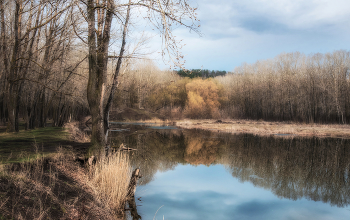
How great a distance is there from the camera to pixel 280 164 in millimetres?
13445

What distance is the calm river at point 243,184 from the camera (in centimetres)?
748

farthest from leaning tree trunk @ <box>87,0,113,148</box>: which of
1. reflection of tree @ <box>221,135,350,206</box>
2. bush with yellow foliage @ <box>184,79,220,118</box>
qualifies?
bush with yellow foliage @ <box>184,79,220,118</box>

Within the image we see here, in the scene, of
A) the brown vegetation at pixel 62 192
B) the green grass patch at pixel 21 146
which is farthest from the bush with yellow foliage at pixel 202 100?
the brown vegetation at pixel 62 192

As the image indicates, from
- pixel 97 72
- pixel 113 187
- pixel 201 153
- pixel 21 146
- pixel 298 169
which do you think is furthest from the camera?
pixel 201 153

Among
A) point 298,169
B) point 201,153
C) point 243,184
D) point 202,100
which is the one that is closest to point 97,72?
point 243,184

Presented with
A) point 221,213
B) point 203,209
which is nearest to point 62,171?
point 203,209

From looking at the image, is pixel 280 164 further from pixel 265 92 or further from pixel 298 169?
pixel 265 92

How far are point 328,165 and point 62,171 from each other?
1329 centimetres

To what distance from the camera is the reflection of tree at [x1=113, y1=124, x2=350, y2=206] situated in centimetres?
958

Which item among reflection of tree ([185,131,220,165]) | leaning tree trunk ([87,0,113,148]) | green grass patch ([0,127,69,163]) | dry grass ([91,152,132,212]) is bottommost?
reflection of tree ([185,131,220,165])

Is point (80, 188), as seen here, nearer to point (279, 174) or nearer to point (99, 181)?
point (99, 181)

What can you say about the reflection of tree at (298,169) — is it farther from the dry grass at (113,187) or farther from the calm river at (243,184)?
the dry grass at (113,187)

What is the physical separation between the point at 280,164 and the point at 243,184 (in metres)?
4.39

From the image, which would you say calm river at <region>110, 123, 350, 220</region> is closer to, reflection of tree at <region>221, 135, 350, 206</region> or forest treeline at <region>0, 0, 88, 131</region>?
reflection of tree at <region>221, 135, 350, 206</region>
